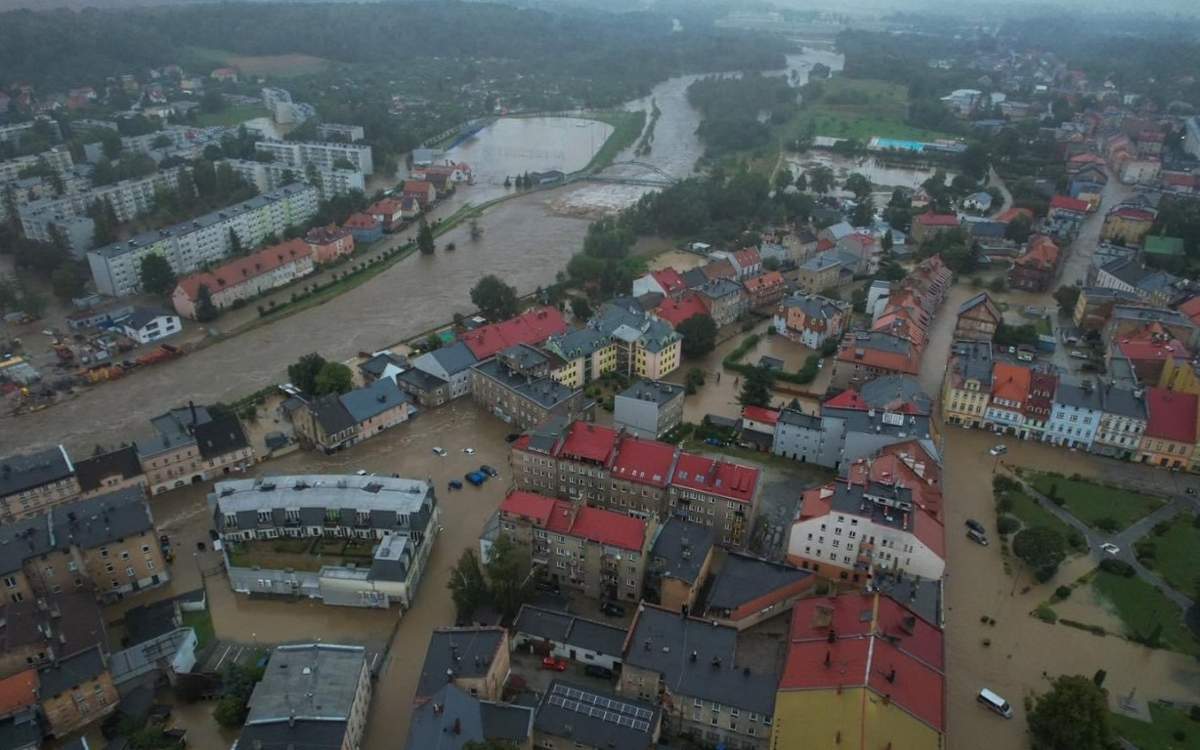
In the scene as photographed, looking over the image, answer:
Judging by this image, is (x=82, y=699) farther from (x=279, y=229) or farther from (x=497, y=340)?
(x=279, y=229)

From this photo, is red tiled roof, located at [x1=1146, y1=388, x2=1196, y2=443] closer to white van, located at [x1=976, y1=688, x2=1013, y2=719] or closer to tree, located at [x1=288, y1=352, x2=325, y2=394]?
white van, located at [x1=976, y1=688, x2=1013, y2=719]

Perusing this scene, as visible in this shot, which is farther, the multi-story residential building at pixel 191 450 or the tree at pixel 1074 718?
the multi-story residential building at pixel 191 450

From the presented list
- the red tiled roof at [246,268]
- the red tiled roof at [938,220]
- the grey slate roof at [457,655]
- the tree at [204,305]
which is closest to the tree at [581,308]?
the red tiled roof at [246,268]

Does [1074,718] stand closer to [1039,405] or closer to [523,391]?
[1039,405]

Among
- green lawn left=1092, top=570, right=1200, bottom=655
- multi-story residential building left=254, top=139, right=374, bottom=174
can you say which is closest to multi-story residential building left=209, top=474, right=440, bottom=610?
green lawn left=1092, top=570, right=1200, bottom=655

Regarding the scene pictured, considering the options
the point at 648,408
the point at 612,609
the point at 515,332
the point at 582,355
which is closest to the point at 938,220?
the point at 582,355

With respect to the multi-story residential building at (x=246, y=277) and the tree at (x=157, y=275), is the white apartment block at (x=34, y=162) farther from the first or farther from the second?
→ the tree at (x=157, y=275)
